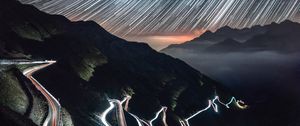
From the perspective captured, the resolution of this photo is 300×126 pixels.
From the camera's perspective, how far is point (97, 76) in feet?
540

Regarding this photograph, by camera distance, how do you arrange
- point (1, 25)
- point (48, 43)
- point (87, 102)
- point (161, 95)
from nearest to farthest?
point (87, 102) → point (1, 25) → point (48, 43) → point (161, 95)

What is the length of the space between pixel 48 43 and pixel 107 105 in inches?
3104

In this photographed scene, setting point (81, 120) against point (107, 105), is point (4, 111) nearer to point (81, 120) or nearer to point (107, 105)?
point (81, 120)

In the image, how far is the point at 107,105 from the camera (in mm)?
105875

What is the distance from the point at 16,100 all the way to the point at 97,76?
97755mm

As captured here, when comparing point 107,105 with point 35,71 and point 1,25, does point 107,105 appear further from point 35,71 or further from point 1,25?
point 1,25

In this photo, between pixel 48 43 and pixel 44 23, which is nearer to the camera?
pixel 48 43

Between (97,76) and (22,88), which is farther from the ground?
(22,88)

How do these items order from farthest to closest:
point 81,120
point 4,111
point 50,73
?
point 50,73 → point 81,120 → point 4,111

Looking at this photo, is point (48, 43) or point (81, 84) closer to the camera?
point (81, 84)

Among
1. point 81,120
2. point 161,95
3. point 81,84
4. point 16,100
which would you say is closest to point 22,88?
point 16,100

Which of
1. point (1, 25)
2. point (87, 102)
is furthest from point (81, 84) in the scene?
point (1, 25)

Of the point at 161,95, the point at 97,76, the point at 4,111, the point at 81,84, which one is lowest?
the point at 161,95

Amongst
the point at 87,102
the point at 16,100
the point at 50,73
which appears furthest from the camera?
the point at 50,73
